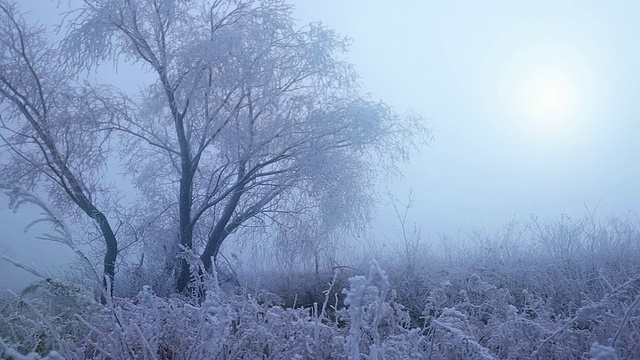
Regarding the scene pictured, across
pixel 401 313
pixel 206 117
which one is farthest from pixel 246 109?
pixel 401 313

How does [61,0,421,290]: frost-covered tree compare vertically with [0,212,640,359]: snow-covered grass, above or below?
above

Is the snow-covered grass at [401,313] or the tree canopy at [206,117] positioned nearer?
the snow-covered grass at [401,313]

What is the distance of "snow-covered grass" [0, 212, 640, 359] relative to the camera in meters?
1.70

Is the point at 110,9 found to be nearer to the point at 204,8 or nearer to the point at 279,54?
the point at 204,8

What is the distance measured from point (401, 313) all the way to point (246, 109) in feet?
20.2

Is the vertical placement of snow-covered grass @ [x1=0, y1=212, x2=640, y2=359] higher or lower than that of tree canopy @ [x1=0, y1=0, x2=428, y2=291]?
lower

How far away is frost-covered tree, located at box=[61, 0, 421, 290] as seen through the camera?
295 inches

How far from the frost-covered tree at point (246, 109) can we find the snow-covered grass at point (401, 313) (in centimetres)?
138

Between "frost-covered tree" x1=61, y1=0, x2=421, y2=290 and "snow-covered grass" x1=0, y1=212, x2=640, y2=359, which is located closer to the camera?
"snow-covered grass" x1=0, y1=212, x2=640, y2=359

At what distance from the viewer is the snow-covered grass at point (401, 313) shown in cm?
170

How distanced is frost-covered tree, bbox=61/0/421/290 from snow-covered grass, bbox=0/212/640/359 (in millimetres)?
1375

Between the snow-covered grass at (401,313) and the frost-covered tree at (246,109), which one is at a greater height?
the frost-covered tree at (246,109)

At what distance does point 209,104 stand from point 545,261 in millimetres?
5001

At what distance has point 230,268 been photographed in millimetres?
8391
